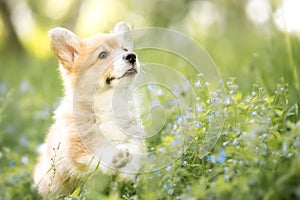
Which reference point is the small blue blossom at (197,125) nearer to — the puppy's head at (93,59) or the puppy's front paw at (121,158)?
the puppy's front paw at (121,158)

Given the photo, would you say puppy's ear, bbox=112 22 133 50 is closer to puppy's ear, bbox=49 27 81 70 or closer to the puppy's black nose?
puppy's ear, bbox=49 27 81 70

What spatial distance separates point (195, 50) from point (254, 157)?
1938 mm

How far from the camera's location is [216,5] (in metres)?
9.45

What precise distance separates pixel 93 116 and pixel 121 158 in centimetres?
43

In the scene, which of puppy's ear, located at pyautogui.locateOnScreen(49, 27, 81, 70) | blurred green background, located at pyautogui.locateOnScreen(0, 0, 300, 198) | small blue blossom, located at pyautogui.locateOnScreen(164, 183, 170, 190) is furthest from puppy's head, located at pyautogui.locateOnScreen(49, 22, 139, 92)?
small blue blossom, located at pyautogui.locateOnScreen(164, 183, 170, 190)

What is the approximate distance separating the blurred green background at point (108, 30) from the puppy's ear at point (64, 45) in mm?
410

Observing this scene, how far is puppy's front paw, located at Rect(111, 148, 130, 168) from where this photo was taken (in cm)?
268

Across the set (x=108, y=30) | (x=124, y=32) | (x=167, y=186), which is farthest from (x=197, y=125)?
(x=108, y=30)

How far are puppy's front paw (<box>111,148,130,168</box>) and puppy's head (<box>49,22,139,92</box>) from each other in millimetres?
550

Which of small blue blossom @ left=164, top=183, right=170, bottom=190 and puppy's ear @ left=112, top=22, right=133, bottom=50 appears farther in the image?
puppy's ear @ left=112, top=22, right=133, bottom=50

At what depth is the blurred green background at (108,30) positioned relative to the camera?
3947 millimetres

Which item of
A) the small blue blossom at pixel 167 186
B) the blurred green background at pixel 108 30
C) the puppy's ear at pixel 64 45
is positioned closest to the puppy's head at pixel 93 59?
the puppy's ear at pixel 64 45

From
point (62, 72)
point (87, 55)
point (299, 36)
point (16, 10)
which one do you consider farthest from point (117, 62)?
point (16, 10)

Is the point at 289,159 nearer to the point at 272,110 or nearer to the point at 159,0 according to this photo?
the point at 272,110
